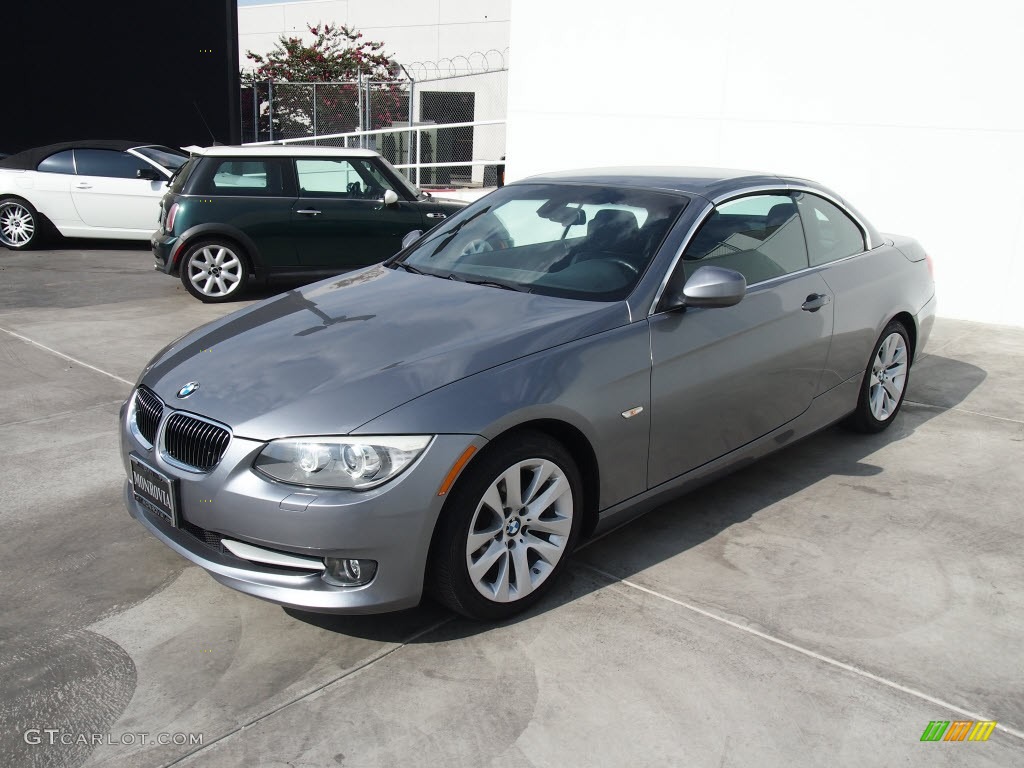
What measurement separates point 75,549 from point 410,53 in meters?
25.5

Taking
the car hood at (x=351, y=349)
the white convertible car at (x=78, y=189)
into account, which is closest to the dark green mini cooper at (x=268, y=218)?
the white convertible car at (x=78, y=189)

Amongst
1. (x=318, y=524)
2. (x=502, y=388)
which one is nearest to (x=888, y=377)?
(x=502, y=388)

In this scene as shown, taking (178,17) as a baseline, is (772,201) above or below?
below

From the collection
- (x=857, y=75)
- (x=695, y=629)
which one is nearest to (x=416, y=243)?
(x=695, y=629)

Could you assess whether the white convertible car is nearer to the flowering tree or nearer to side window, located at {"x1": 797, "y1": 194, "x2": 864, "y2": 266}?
the flowering tree

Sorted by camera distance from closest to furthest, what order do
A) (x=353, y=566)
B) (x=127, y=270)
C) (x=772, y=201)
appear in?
(x=353, y=566) → (x=772, y=201) → (x=127, y=270)

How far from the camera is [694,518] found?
4.46 m

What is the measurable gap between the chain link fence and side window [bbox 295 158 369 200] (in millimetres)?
7141

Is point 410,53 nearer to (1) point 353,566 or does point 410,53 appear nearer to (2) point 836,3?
(2) point 836,3

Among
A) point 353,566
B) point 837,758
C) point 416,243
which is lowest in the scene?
point 837,758

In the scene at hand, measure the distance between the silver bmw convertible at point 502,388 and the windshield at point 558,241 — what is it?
0.01 m

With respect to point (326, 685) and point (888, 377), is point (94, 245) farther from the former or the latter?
point (326, 685)

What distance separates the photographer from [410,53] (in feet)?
89.8

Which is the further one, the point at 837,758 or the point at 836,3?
the point at 836,3
